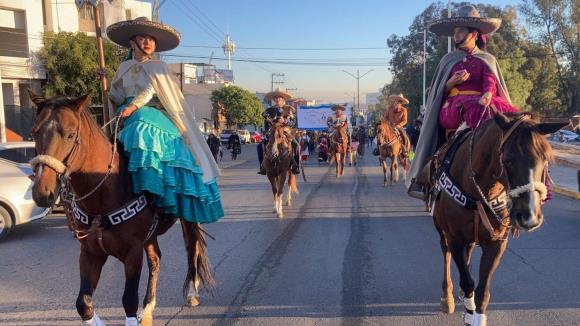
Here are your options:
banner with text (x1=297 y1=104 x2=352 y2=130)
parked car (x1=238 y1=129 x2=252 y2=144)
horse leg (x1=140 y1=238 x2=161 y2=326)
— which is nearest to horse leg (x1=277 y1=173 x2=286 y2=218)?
horse leg (x1=140 y1=238 x2=161 y2=326)

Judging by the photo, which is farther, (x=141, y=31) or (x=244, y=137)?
(x=244, y=137)

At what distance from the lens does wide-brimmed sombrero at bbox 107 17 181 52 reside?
458cm

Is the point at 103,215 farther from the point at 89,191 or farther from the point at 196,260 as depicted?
the point at 196,260

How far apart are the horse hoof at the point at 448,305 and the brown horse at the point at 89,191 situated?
9.56 ft

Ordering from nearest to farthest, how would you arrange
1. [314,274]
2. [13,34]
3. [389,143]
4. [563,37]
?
[314,274], [389,143], [13,34], [563,37]

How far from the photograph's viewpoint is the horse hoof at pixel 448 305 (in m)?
4.74

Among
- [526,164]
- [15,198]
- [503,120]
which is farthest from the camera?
[15,198]

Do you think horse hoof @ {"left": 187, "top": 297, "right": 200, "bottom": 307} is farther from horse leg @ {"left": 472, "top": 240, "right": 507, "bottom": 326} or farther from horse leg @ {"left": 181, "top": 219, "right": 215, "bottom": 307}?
horse leg @ {"left": 472, "top": 240, "right": 507, "bottom": 326}

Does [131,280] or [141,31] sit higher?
[141,31]

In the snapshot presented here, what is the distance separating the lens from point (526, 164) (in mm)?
3121

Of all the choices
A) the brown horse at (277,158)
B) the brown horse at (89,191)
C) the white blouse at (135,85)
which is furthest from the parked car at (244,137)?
the brown horse at (89,191)

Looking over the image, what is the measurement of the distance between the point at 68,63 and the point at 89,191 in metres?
24.4

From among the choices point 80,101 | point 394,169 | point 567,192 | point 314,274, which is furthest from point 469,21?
point 394,169

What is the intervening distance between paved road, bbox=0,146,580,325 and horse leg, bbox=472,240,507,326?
2.11 feet
